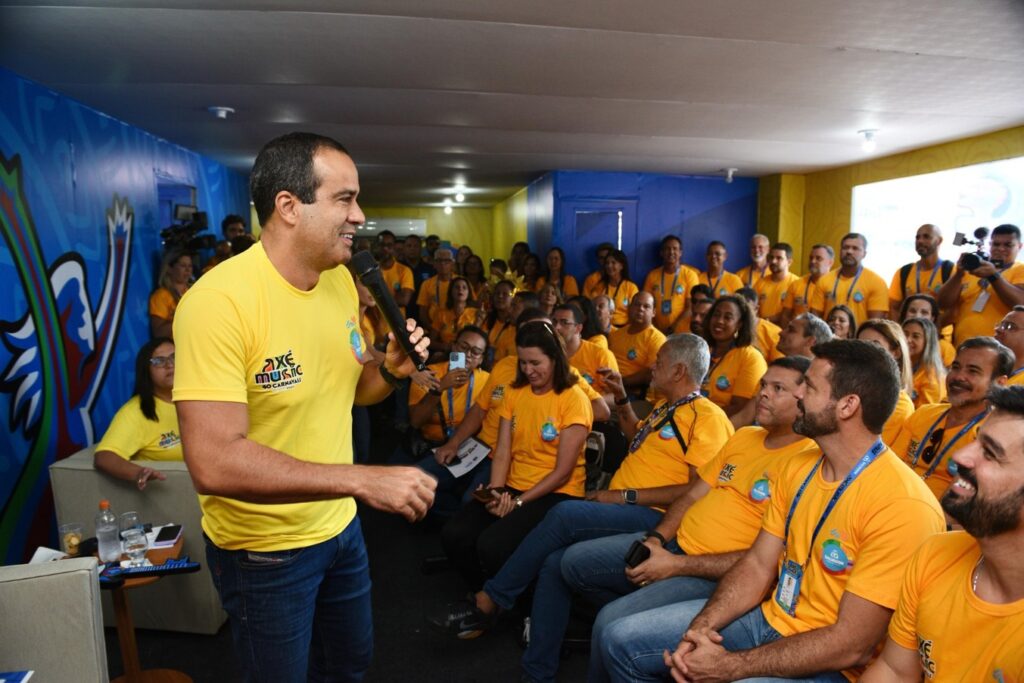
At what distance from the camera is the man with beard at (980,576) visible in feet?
4.38

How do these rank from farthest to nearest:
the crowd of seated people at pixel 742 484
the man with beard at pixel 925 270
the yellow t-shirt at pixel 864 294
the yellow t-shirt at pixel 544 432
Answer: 1. the yellow t-shirt at pixel 864 294
2. the man with beard at pixel 925 270
3. the yellow t-shirt at pixel 544 432
4. the crowd of seated people at pixel 742 484

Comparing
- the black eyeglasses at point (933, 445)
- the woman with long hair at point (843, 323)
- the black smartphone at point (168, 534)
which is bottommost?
the black smartphone at point (168, 534)

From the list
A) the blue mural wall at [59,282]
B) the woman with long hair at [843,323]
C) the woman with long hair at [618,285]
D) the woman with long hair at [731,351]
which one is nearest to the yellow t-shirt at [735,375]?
the woman with long hair at [731,351]

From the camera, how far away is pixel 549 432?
3189mm

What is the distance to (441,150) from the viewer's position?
6625mm

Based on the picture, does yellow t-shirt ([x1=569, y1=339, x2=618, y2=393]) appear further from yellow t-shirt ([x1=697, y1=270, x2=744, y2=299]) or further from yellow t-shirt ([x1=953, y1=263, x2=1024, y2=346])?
yellow t-shirt ([x1=697, y1=270, x2=744, y2=299])

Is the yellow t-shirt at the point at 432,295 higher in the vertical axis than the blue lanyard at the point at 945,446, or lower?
higher

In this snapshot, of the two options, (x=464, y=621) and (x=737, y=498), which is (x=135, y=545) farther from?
(x=737, y=498)

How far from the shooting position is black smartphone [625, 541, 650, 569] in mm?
2359

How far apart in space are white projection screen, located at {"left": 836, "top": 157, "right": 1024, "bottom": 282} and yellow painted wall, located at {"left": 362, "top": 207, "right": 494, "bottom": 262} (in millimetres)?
9291

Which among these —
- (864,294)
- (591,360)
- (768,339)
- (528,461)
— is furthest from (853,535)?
(864,294)

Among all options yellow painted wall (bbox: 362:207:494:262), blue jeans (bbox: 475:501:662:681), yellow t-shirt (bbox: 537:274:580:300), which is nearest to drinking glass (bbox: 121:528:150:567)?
blue jeans (bbox: 475:501:662:681)

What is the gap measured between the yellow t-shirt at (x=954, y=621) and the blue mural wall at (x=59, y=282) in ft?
13.2

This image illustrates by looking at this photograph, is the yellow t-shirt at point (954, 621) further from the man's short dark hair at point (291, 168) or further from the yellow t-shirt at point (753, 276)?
the yellow t-shirt at point (753, 276)
